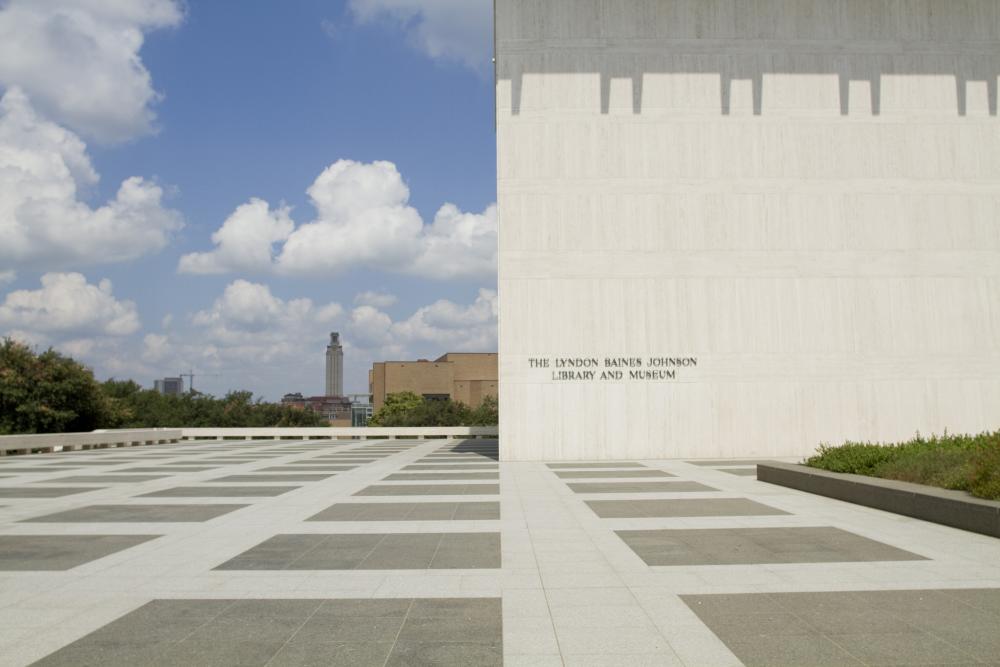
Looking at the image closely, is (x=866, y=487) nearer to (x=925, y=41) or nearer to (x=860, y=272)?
(x=860, y=272)

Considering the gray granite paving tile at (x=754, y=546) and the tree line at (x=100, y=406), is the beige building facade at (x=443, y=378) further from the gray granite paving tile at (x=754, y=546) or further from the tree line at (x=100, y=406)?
the gray granite paving tile at (x=754, y=546)

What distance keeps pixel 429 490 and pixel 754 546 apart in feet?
28.2

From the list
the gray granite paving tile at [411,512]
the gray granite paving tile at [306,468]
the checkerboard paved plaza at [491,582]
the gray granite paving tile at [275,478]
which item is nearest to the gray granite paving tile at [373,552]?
the checkerboard paved plaza at [491,582]

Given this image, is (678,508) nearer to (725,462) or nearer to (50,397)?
(725,462)

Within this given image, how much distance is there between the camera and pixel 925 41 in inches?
1107

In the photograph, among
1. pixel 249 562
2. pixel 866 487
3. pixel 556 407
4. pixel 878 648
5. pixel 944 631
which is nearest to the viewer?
pixel 878 648

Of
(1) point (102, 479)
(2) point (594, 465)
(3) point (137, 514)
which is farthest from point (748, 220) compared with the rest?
(1) point (102, 479)

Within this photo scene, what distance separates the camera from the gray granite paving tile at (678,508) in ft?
41.2

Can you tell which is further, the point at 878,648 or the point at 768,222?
the point at 768,222

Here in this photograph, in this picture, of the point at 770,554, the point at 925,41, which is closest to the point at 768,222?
the point at 925,41

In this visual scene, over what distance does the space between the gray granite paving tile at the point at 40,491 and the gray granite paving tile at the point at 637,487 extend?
11695 mm

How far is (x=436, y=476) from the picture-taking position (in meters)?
20.1

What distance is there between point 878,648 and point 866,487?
28.1 ft

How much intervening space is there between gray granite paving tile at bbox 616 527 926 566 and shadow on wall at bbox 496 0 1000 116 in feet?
66.5
